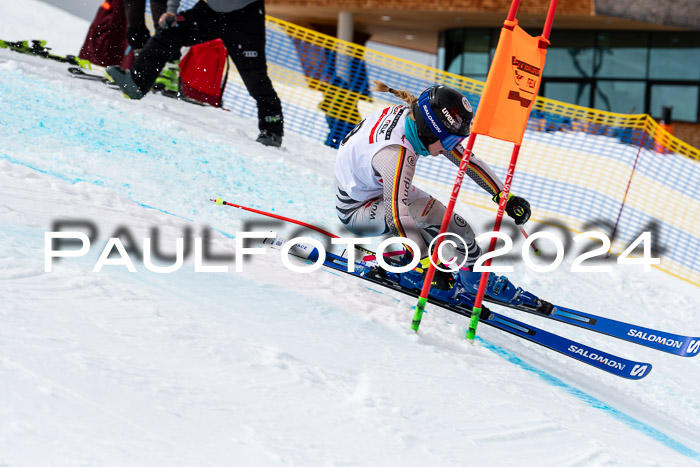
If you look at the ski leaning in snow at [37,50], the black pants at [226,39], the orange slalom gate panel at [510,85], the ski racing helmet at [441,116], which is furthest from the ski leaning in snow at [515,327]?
the ski leaning in snow at [37,50]

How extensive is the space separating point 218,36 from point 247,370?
206 inches

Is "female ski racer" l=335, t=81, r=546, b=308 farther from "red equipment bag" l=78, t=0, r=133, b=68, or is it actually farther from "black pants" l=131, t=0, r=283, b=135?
"red equipment bag" l=78, t=0, r=133, b=68

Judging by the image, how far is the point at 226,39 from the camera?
7.36m

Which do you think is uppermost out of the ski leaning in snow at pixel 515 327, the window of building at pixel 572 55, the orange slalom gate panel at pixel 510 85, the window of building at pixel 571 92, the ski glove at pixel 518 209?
the window of building at pixel 572 55

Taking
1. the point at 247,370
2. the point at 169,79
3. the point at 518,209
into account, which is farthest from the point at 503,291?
the point at 169,79

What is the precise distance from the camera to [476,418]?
3.05 metres

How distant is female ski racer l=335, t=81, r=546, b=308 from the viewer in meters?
3.98

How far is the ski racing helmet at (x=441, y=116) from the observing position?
13.2 ft

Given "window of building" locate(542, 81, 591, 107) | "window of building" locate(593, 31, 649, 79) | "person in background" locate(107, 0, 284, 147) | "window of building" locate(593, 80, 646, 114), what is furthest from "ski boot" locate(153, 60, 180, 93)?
"window of building" locate(593, 31, 649, 79)

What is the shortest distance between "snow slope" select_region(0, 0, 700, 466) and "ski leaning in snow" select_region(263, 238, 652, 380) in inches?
3.4

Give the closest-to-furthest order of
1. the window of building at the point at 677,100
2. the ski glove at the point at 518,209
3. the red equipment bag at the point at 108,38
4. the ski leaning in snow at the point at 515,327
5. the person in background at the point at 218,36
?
the ski glove at the point at 518,209
the ski leaning in snow at the point at 515,327
the person in background at the point at 218,36
the red equipment bag at the point at 108,38
the window of building at the point at 677,100

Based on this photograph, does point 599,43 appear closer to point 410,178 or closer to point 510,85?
point 510,85

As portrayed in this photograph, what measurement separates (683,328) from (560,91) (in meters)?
16.9

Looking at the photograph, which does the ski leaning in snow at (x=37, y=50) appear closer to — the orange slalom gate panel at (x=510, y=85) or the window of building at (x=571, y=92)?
A: the orange slalom gate panel at (x=510, y=85)
